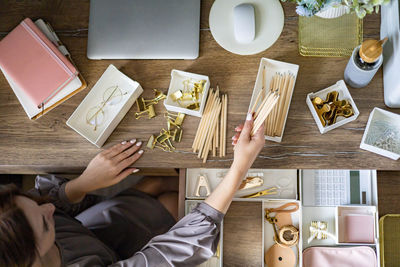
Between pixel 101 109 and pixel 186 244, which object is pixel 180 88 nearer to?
pixel 101 109

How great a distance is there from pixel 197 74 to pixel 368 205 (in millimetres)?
704

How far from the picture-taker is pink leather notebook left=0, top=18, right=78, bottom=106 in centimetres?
110

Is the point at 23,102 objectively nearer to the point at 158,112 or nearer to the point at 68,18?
the point at 68,18

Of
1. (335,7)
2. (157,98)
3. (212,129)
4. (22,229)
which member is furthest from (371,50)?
(22,229)

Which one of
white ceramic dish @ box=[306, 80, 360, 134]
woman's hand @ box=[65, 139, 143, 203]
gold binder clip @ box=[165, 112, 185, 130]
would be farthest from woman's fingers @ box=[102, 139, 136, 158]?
white ceramic dish @ box=[306, 80, 360, 134]

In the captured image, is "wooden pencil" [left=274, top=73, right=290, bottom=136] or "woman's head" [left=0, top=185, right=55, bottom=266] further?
"wooden pencil" [left=274, top=73, right=290, bottom=136]

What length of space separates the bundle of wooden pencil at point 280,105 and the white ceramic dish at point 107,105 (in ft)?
1.28

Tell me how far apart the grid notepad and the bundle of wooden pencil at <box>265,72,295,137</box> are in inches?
12.8

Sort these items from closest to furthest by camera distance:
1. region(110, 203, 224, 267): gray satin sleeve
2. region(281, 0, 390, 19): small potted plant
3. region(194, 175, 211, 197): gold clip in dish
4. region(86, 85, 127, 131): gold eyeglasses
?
1. region(281, 0, 390, 19): small potted plant
2. region(110, 203, 224, 267): gray satin sleeve
3. region(86, 85, 127, 131): gold eyeglasses
4. region(194, 175, 211, 197): gold clip in dish

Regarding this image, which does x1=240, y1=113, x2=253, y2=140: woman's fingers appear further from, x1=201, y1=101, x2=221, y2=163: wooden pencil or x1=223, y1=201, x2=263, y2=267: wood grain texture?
x1=223, y1=201, x2=263, y2=267: wood grain texture

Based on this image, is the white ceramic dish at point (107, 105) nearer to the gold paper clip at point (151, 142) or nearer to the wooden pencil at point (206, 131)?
the gold paper clip at point (151, 142)

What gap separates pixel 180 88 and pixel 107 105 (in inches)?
8.8

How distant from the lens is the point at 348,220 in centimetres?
120

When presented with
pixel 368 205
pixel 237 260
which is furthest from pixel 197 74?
pixel 368 205
